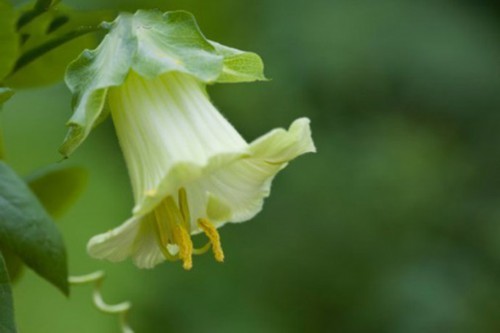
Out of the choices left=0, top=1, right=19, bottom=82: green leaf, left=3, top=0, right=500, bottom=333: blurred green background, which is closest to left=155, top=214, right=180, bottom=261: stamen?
left=0, top=1, right=19, bottom=82: green leaf

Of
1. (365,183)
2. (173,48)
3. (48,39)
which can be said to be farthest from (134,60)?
(365,183)

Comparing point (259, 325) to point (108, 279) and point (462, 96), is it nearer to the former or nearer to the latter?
point (108, 279)

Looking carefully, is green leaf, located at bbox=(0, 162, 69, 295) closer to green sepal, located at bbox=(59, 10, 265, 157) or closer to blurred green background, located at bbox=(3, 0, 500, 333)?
green sepal, located at bbox=(59, 10, 265, 157)

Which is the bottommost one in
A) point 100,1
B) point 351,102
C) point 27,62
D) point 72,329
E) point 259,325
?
point 259,325

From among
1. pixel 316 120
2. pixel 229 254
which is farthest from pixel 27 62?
pixel 316 120

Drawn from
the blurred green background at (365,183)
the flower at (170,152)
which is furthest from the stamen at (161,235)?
the blurred green background at (365,183)

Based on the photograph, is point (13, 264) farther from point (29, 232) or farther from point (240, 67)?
point (240, 67)

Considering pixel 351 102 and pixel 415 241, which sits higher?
pixel 351 102
